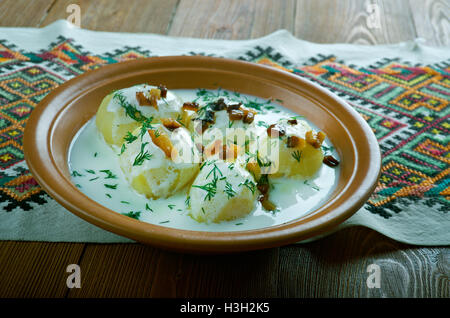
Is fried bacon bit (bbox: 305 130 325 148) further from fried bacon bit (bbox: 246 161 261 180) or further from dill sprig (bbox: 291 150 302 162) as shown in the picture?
fried bacon bit (bbox: 246 161 261 180)

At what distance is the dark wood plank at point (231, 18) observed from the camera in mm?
2432

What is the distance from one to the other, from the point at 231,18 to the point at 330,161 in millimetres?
1492

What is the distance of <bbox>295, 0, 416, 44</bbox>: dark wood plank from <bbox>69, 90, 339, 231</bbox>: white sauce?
4.28 feet

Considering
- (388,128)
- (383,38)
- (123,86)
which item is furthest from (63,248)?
(383,38)

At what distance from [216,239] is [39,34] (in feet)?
5.49

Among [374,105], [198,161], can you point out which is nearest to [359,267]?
[198,161]

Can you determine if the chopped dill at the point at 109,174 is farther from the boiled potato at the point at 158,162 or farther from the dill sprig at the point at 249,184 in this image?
the dill sprig at the point at 249,184

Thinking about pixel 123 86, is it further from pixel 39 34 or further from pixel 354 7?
pixel 354 7

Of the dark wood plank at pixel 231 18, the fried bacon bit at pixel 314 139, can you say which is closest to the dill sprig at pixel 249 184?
the fried bacon bit at pixel 314 139

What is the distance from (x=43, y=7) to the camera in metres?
2.52

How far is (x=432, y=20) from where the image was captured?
269 centimetres

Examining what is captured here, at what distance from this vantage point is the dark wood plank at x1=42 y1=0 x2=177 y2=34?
2391mm

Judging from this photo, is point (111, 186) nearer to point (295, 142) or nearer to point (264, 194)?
point (264, 194)

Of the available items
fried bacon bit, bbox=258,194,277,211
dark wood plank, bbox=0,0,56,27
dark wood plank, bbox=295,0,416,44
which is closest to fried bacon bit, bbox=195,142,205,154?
fried bacon bit, bbox=258,194,277,211
